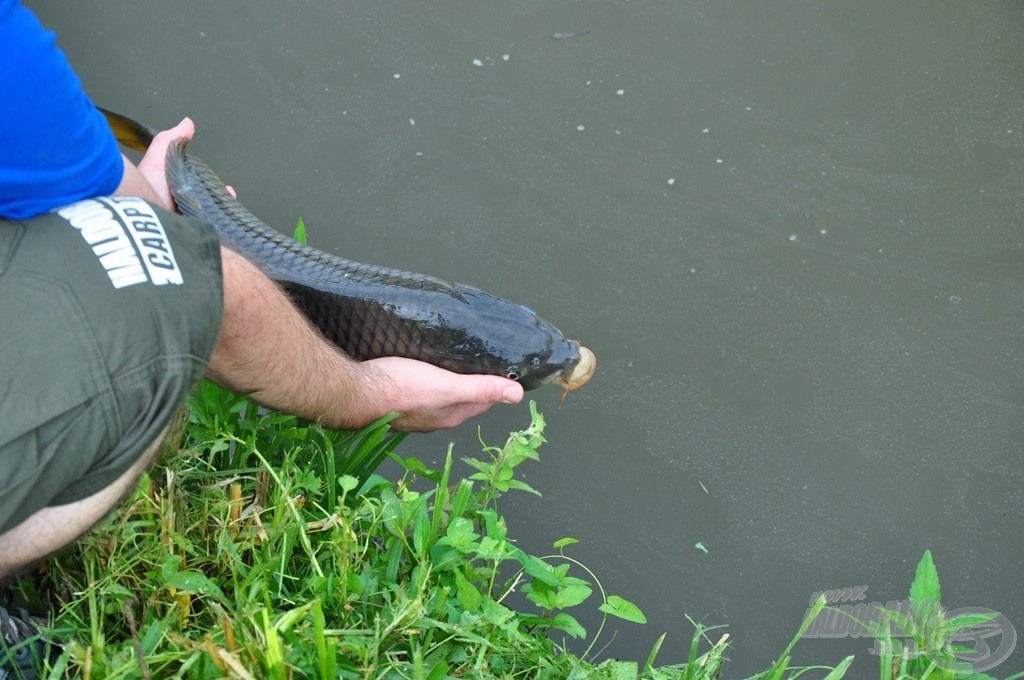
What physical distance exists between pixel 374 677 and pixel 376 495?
658mm

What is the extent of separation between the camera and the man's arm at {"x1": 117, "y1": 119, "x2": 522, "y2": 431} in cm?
179

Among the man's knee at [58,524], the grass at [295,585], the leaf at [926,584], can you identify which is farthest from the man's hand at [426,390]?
the leaf at [926,584]

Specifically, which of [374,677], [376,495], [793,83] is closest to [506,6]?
[793,83]

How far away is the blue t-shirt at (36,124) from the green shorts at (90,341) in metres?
0.04

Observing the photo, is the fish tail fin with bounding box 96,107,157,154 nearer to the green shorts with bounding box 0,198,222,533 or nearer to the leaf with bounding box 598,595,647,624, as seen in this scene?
the green shorts with bounding box 0,198,222,533

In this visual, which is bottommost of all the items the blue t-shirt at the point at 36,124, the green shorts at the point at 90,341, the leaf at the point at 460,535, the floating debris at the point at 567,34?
the leaf at the point at 460,535

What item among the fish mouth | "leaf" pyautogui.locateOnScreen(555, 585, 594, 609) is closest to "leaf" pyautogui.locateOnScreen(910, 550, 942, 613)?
"leaf" pyautogui.locateOnScreen(555, 585, 594, 609)

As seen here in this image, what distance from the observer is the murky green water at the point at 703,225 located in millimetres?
2744

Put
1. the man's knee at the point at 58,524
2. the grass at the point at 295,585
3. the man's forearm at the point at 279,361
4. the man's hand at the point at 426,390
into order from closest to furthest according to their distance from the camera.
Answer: the man's knee at the point at 58,524 → the grass at the point at 295,585 → the man's forearm at the point at 279,361 → the man's hand at the point at 426,390

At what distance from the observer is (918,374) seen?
2.97m

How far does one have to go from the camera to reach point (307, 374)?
1.97 m

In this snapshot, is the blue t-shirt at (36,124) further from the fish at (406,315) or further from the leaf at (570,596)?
the leaf at (570,596)

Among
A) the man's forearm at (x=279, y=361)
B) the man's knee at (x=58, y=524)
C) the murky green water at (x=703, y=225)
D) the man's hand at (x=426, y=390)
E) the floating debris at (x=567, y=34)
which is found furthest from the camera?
the floating debris at (x=567, y=34)

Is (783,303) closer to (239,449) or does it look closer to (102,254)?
(239,449)
